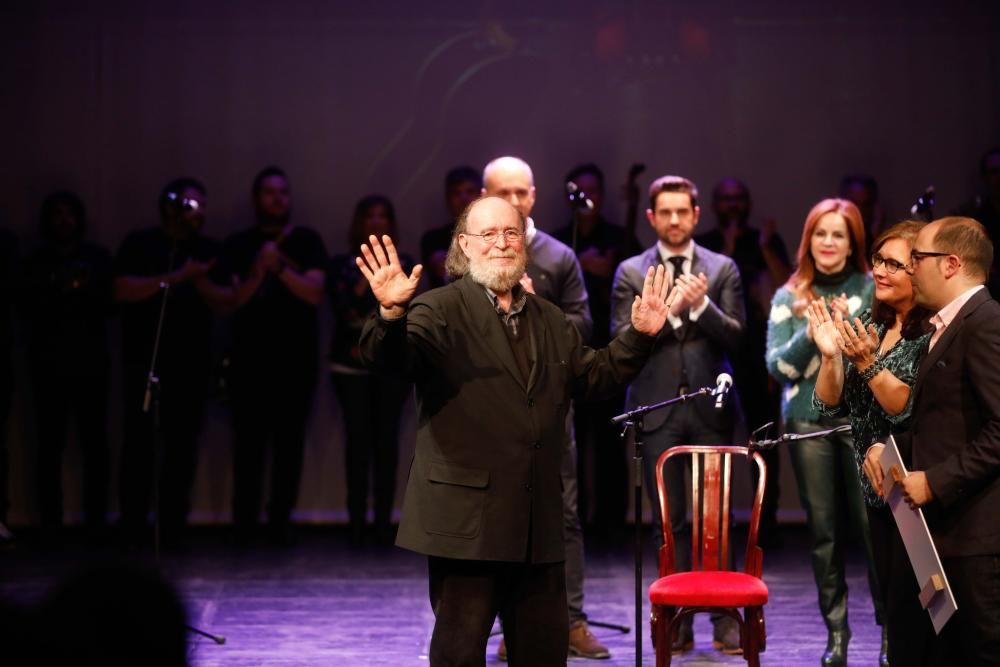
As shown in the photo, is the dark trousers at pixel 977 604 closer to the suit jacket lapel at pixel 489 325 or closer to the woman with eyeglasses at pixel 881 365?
the woman with eyeglasses at pixel 881 365

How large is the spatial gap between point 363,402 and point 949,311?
13.6 feet

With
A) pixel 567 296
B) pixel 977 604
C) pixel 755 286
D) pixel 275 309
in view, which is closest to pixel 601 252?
pixel 755 286

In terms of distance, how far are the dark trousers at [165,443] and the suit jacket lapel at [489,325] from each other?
3.72 m

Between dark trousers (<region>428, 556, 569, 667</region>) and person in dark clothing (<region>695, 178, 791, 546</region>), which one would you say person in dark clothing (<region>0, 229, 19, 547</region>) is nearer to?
person in dark clothing (<region>695, 178, 791, 546</region>)

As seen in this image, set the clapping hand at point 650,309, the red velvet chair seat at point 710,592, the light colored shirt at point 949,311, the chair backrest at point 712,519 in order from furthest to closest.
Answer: the chair backrest at point 712,519 < the red velvet chair seat at point 710,592 < the clapping hand at point 650,309 < the light colored shirt at point 949,311

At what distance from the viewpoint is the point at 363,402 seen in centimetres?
709

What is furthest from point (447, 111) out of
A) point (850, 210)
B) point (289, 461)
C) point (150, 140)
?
point (850, 210)

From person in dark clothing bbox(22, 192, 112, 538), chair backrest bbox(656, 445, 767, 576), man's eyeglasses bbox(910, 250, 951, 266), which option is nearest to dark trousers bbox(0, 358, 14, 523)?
person in dark clothing bbox(22, 192, 112, 538)

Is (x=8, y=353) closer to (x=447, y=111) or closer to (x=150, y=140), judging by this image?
(x=150, y=140)

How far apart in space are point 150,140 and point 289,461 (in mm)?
2039

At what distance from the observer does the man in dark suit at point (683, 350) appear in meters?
5.01

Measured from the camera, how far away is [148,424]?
7059mm

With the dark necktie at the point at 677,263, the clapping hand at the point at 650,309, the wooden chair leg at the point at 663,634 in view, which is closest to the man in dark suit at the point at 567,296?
the dark necktie at the point at 677,263

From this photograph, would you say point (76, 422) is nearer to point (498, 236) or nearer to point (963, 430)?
point (498, 236)
